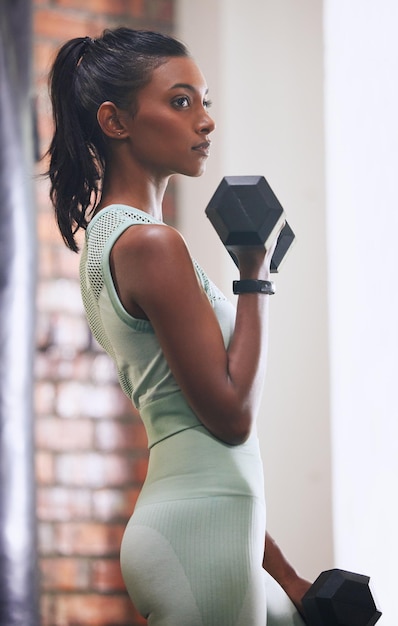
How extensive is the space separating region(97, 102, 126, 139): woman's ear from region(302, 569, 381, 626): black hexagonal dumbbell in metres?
0.58

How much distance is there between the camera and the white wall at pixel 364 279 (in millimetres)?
1936

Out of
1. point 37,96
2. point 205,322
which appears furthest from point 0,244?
point 205,322

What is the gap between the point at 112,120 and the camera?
1.22 meters

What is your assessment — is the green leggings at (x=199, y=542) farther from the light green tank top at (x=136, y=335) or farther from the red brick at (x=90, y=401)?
the red brick at (x=90, y=401)

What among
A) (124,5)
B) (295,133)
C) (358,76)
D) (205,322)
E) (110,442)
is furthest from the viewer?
(124,5)

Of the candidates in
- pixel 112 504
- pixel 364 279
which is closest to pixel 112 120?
pixel 364 279

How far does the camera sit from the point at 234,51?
245cm

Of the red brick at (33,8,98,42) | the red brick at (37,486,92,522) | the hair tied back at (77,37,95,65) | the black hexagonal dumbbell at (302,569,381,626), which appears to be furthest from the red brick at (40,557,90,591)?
the hair tied back at (77,37,95,65)

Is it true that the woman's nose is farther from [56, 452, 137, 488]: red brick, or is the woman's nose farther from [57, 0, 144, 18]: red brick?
[57, 0, 144, 18]: red brick

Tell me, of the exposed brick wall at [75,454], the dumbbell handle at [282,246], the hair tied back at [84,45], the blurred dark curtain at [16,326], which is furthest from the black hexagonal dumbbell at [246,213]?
the exposed brick wall at [75,454]

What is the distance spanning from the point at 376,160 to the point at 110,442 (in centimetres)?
104

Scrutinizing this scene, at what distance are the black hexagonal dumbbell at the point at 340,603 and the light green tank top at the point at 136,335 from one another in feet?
0.80

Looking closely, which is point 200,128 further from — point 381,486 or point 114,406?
point 114,406

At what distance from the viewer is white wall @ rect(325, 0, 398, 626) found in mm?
1936
